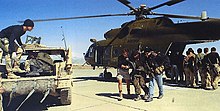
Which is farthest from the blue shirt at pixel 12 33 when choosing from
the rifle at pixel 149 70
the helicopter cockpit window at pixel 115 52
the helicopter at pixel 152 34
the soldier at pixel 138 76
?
the helicopter cockpit window at pixel 115 52

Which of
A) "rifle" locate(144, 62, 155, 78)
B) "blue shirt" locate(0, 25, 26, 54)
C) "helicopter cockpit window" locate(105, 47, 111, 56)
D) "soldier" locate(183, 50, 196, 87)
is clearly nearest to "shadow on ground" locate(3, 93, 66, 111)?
"blue shirt" locate(0, 25, 26, 54)

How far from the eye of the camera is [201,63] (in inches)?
367

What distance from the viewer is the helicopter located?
10305 millimetres

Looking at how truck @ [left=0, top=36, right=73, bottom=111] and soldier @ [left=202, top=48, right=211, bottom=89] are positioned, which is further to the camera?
soldier @ [left=202, top=48, right=211, bottom=89]

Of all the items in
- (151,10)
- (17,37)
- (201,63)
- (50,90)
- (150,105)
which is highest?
(151,10)

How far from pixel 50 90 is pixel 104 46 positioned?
26.5 feet

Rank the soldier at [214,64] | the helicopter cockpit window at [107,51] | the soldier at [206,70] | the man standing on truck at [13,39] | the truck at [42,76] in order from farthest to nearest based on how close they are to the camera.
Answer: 1. the helicopter cockpit window at [107,51]
2. the soldier at [206,70]
3. the soldier at [214,64]
4. the man standing on truck at [13,39]
5. the truck at [42,76]

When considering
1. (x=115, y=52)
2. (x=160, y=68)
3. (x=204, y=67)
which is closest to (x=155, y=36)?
(x=115, y=52)

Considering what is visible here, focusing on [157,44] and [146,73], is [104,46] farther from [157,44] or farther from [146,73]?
[146,73]

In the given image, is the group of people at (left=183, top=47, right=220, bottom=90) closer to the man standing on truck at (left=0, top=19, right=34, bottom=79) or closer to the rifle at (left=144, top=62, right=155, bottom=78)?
the rifle at (left=144, top=62, right=155, bottom=78)

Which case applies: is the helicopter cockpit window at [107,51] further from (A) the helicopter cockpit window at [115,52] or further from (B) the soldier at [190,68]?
(B) the soldier at [190,68]

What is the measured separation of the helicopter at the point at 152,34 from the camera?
33.8 feet

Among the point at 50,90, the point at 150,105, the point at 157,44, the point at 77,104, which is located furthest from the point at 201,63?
the point at 50,90

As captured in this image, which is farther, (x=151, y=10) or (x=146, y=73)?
(x=151, y=10)
